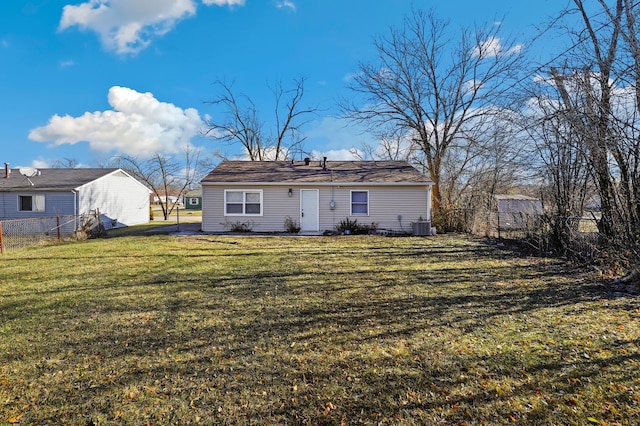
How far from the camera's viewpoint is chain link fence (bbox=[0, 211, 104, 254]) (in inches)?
440

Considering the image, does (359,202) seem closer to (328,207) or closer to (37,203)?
(328,207)

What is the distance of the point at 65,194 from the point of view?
16109mm

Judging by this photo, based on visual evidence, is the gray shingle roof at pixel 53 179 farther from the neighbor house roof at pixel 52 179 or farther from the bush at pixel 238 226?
the bush at pixel 238 226

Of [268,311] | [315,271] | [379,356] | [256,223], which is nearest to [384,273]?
[315,271]

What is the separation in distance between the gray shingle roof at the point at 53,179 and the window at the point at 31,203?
521 mm

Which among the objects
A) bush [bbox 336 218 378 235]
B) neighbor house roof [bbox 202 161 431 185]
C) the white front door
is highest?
neighbor house roof [bbox 202 161 431 185]

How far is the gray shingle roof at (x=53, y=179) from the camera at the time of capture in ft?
53.2

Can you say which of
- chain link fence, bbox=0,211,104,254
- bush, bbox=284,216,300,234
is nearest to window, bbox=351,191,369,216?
bush, bbox=284,216,300,234

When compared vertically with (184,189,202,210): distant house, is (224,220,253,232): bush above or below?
below

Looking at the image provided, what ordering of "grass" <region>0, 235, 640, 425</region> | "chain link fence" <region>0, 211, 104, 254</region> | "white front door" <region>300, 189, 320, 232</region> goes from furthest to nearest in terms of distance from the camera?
1. "white front door" <region>300, 189, 320, 232</region>
2. "chain link fence" <region>0, 211, 104, 254</region>
3. "grass" <region>0, 235, 640, 425</region>

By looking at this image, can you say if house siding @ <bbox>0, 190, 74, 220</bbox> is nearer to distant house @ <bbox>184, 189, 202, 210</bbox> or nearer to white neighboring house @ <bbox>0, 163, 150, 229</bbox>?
white neighboring house @ <bbox>0, 163, 150, 229</bbox>

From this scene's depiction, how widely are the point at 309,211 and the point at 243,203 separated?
2985mm

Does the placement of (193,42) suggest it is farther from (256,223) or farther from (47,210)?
(47,210)

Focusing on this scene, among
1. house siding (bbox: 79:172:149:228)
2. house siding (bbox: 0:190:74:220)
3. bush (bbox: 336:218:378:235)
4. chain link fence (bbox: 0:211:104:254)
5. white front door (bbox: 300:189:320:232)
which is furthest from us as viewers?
house siding (bbox: 79:172:149:228)
